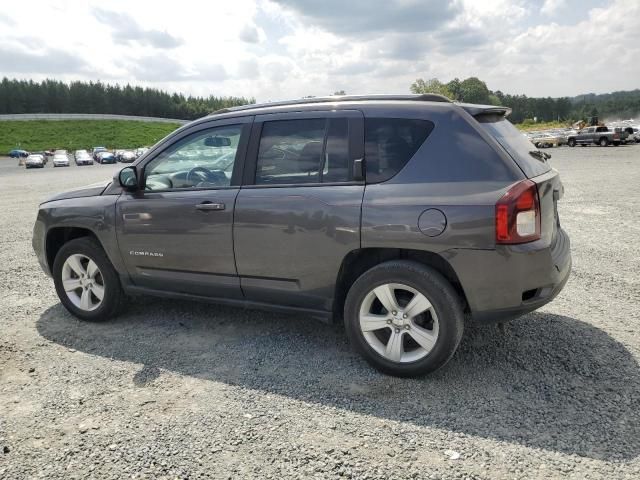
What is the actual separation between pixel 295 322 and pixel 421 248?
68.3 inches

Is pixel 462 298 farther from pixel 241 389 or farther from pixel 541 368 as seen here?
pixel 241 389

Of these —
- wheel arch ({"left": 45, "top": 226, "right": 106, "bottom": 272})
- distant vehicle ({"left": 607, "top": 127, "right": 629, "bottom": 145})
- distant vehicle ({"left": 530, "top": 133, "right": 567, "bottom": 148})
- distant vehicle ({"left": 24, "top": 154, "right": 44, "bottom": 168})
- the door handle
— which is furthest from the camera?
distant vehicle ({"left": 530, "top": 133, "right": 567, "bottom": 148})

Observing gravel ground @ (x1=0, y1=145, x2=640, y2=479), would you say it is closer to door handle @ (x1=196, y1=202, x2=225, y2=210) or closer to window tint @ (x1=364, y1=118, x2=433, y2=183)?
door handle @ (x1=196, y1=202, x2=225, y2=210)

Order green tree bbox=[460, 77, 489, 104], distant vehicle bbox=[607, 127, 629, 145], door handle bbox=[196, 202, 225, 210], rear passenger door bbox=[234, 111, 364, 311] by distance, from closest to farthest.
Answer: rear passenger door bbox=[234, 111, 364, 311]
door handle bbox=[196, 202, 225, 210]
distant vehicle bbox=[607, 127, 629, 145]
green tree bbox=[460, 77, 489, 104]

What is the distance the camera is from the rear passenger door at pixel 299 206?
356 centimetres

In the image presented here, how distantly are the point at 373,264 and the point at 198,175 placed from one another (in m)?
1.67

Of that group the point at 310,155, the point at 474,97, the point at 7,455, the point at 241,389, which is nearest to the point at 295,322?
the point at 241,389

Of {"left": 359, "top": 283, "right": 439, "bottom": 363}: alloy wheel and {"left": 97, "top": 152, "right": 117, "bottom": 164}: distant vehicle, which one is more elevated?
{"left": 97, "top": 152, "right": 117, "bottom": 164}: distant vehicle

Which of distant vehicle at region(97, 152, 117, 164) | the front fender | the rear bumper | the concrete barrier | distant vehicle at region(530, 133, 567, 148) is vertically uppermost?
the concrete barrier

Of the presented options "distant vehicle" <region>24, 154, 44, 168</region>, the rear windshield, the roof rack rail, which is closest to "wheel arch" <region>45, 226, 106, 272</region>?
the roof rack rail

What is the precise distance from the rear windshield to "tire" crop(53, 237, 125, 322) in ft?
11.3

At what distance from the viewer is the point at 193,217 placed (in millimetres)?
4074

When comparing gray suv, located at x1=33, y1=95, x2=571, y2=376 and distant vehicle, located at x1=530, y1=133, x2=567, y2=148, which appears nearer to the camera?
gray suv, located at x1=33, y1=95, x2=571, y2=376

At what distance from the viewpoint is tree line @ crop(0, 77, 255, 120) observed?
365 ft
